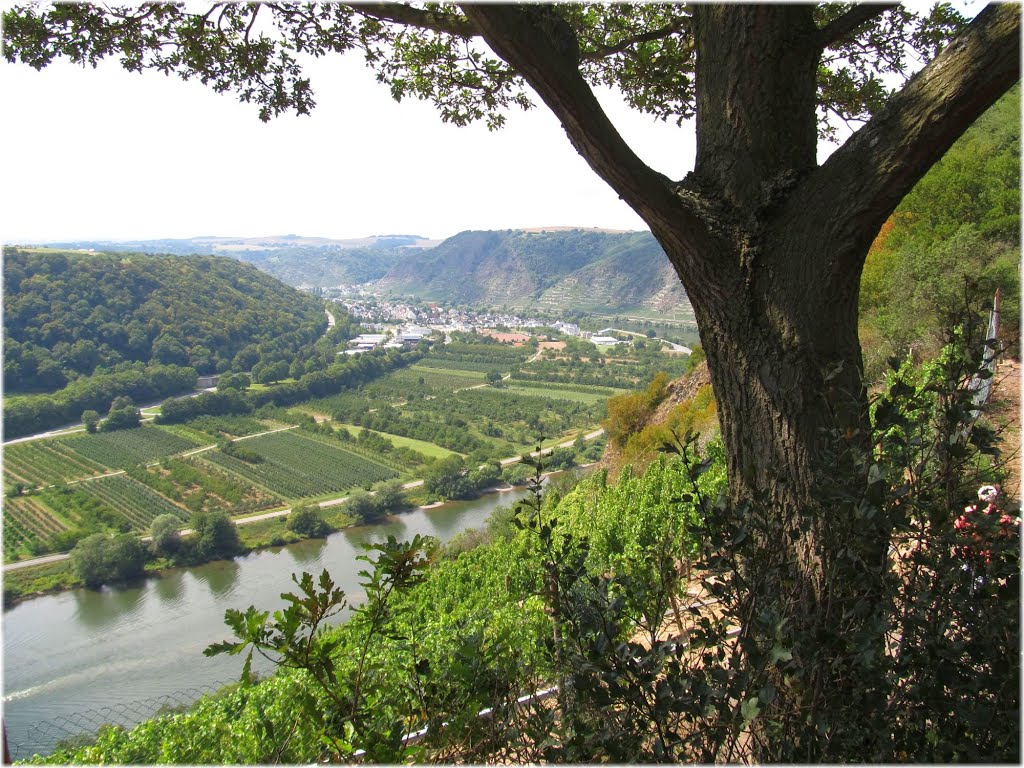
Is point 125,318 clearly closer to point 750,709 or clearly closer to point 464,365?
point 464,365

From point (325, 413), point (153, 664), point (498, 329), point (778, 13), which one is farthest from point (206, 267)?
point (778, 13)

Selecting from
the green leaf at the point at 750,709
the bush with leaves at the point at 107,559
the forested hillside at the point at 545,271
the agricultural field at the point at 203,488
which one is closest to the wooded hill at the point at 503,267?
the forested hillside at the point at 545,271

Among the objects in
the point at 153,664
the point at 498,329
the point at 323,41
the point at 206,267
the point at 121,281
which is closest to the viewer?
the point at 323,41

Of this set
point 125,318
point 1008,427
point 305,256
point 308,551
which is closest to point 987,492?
point 1008,427

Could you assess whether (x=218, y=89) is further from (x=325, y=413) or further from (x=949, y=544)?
(x=325, y=413)

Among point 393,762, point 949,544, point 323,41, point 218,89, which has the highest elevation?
point 323,41

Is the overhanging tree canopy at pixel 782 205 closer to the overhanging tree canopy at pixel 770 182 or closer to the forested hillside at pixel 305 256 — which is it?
the overhanging tree canopy at pixel 770 182
